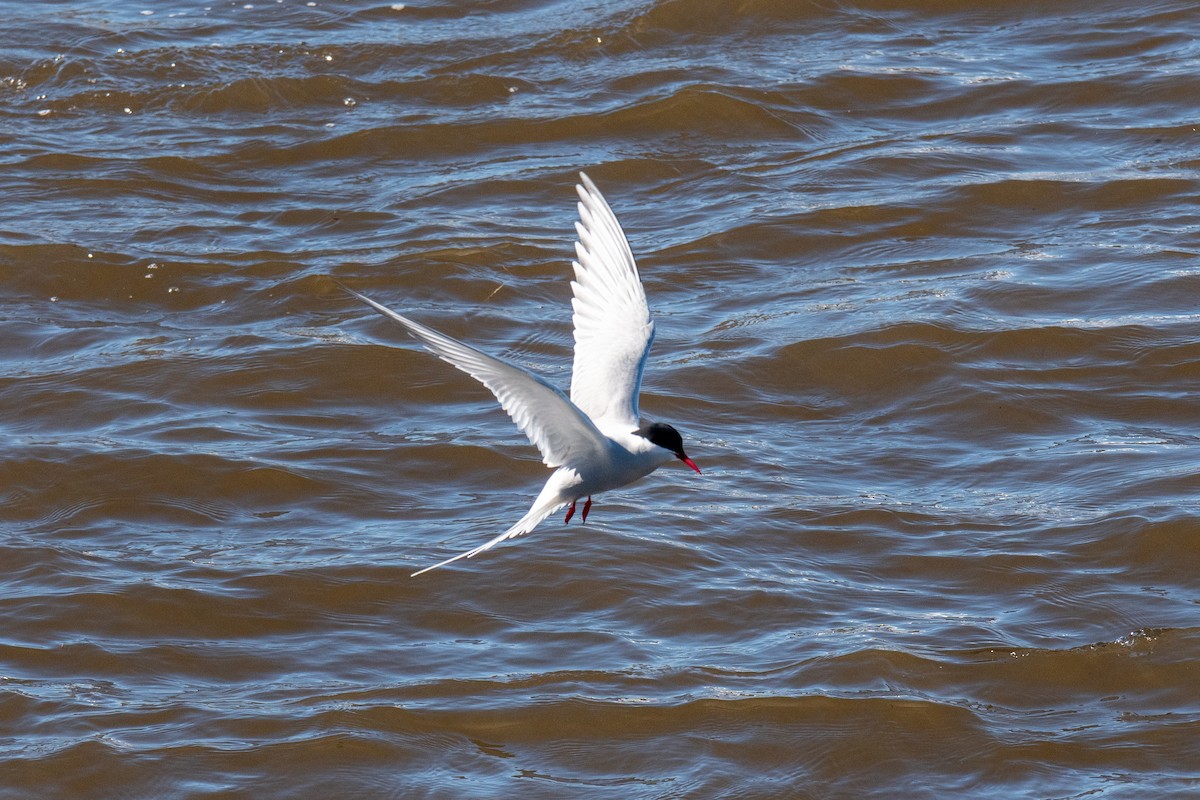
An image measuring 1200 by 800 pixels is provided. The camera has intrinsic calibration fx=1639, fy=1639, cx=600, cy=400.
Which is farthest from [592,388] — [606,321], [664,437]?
[664,437]

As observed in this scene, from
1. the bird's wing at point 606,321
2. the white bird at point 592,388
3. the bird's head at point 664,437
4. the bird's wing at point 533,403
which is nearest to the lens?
the bird's wing at point 533,403

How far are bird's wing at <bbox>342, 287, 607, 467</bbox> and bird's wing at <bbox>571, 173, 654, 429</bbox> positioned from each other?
60cm

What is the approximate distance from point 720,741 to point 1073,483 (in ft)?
8.11

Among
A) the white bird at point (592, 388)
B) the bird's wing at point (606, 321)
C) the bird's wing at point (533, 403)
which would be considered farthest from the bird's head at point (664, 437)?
the bird's wing at point (606, 321)

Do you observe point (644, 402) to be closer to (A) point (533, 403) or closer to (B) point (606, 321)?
(B) point (606, 321)

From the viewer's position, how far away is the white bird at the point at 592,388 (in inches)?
191

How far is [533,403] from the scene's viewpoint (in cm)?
502

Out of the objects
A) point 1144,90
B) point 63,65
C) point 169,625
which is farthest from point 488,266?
point 1144,90

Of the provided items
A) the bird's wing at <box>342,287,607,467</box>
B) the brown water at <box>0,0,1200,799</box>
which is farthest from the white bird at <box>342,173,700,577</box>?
the brown water at <box>0,0,1200,799</box>

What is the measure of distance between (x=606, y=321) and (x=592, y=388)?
0.35 m

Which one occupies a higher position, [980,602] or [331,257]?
[331,257]

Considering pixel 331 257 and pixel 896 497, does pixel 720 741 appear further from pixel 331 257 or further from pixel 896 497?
pixel 331 257

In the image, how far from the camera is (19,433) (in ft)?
26.2

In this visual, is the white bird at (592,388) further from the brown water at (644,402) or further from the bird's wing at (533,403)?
the brown water at (644,402)
